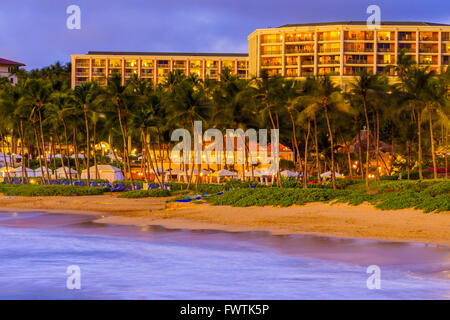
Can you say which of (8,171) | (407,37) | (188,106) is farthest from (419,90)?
(407,37)

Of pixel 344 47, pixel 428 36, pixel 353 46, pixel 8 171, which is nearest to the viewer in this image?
pixel 8 171

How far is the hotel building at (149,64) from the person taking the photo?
13500cm

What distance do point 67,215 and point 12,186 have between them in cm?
1741

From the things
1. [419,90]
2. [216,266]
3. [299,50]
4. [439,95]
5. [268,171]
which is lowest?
[216,266]

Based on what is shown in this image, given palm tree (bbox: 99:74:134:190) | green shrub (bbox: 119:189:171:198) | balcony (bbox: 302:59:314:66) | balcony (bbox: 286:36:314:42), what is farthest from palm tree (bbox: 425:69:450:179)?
balcony (bbox: 286:36:314:42)

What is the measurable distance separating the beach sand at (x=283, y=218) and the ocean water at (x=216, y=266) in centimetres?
140

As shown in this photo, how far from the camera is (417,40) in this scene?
10862 centimetres

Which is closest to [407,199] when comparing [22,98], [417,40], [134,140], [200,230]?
[200,230]

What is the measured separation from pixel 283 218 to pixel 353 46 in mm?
88150

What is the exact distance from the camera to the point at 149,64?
136 m

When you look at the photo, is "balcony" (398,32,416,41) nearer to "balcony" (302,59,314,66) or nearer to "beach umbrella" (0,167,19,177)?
"balcony" (302,59,314,66)

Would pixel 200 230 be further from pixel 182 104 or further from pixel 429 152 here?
pixel 429 152

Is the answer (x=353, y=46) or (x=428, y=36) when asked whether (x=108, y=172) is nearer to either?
(x=353, y=46)

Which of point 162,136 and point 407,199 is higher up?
point 162,136
